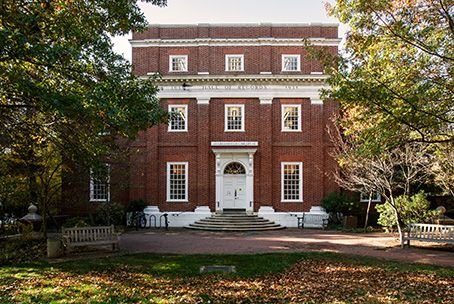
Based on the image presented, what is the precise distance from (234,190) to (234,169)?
1275mm

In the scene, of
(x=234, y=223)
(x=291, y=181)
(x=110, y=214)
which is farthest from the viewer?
(x=291, y=181)

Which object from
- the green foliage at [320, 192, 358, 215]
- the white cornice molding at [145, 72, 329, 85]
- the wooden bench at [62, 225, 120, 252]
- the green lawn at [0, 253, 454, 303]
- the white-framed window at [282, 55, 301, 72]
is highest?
the white-framed window at [282, 55, 301, 72]

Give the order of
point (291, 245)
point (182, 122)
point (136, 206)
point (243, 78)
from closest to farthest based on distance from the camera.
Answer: point (291, 245), point (136, 206), point (243, 78), point (182, 122)

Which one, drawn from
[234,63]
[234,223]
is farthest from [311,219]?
[234,63]

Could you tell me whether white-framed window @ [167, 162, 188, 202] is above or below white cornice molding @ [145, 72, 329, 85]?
below

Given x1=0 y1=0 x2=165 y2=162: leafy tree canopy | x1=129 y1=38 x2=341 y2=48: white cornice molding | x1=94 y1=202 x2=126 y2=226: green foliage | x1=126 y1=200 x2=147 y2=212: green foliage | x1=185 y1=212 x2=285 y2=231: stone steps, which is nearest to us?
x1=0 y1=0 x2=165 y2=162: leafy tree canopy

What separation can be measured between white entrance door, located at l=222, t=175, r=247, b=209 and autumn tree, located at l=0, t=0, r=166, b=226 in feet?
39.5

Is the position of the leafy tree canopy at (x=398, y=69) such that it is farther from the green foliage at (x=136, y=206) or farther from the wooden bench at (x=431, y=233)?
the green foliage at (x=136, y=206)

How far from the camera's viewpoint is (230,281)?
29.2 ft

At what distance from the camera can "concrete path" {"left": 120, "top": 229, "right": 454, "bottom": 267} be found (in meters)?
12.9

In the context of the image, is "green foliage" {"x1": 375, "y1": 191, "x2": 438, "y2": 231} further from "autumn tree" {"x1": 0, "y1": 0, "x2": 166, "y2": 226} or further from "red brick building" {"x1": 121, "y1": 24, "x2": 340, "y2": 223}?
"autumn tree" {"x1": 0, "y1": 0, "x2": 166, "y2": 226}

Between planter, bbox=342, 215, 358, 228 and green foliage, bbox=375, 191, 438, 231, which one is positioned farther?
planter, bbox=342, 215, 358, 228

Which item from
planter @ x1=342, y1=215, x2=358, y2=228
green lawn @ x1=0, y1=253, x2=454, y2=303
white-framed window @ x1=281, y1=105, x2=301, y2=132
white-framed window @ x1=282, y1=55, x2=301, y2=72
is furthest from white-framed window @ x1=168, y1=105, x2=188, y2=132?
green lawn @ x1=0, y1=253, x2=454, y2=303

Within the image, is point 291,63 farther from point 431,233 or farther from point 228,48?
point 431,233
